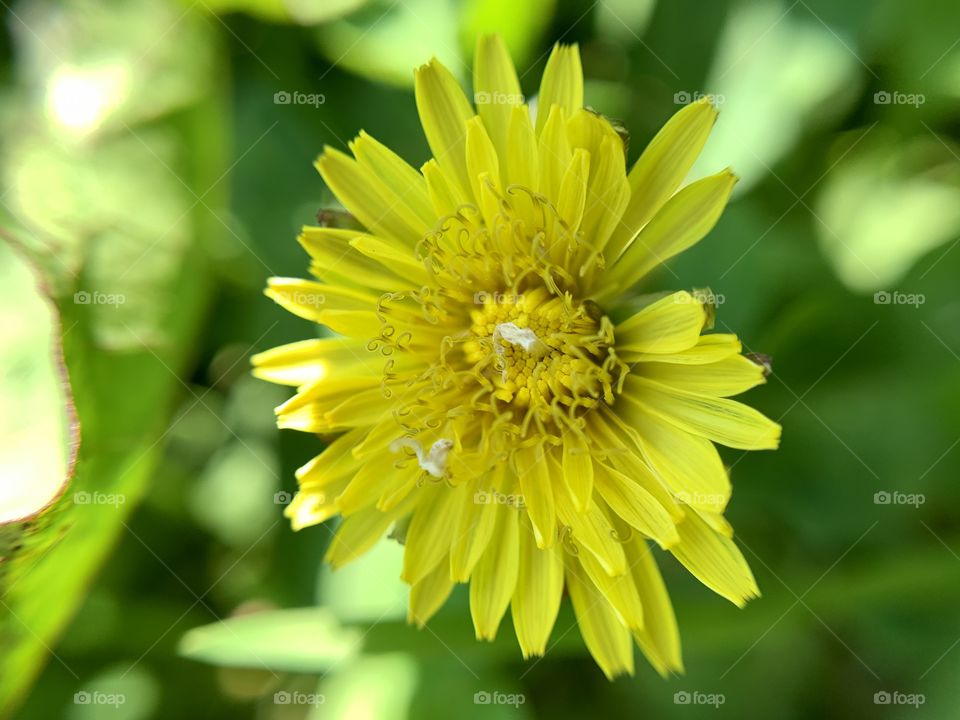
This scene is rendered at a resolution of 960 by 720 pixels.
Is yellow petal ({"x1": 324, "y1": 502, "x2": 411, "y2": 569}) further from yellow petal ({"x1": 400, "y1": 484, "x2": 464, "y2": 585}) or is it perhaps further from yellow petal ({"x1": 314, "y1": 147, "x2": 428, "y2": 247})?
yellow petal ({"x1": 314, "y1": 147, "x2": 428, "y2": 247})

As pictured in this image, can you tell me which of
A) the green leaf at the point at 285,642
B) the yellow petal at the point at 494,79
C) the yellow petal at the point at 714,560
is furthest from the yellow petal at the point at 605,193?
the green leaf at the point at 285,642

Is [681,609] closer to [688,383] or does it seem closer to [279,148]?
[688,383]

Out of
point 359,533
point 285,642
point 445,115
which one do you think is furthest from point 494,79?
point 285,642

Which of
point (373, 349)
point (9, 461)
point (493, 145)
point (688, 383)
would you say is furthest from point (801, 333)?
point (9, 461)

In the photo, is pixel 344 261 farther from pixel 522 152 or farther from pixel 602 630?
pixel 602 630

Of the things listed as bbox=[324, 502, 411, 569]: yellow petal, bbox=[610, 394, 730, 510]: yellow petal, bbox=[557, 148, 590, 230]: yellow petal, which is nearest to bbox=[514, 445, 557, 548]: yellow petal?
bbox=[610, 394, 730, 510]: yellow petal

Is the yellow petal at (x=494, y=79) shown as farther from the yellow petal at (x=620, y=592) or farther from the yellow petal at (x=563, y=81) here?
the yellow petal at (x=620, y=592)
